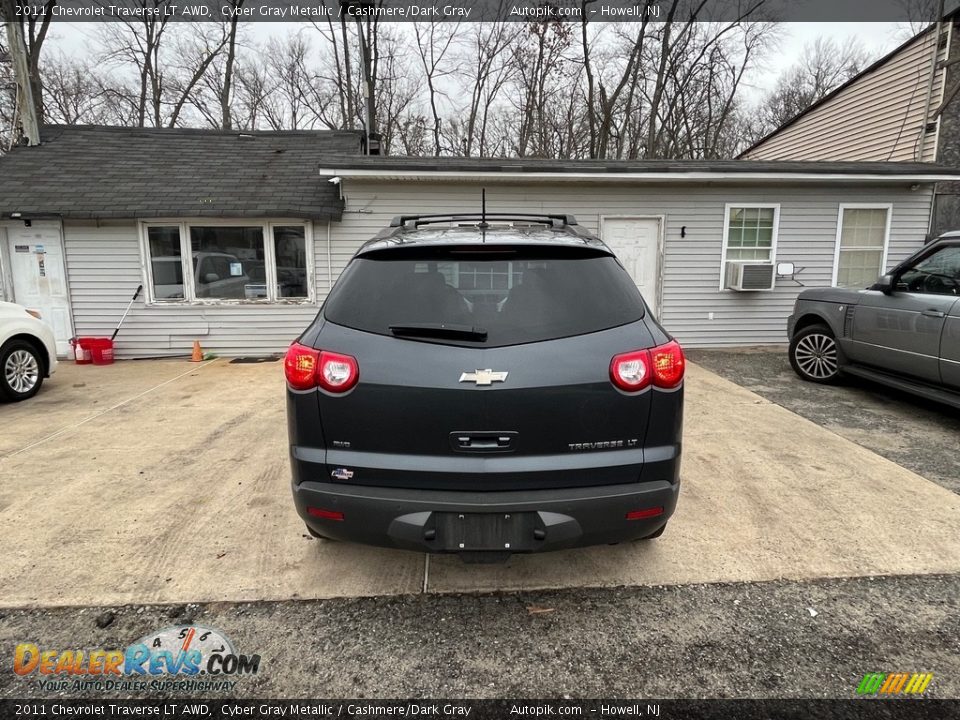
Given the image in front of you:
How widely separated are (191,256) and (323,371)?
8.01m

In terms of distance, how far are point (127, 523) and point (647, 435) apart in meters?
3.11

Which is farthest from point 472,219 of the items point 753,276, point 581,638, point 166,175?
point 166,175

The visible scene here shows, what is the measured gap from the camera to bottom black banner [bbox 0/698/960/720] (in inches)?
76.8

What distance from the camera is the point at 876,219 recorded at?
373 inches

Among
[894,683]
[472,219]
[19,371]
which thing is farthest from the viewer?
[19,371]

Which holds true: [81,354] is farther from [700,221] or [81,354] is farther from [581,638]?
[700,221]

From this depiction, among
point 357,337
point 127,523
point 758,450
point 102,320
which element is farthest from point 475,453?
point 102,320

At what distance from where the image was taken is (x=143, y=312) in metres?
8.94

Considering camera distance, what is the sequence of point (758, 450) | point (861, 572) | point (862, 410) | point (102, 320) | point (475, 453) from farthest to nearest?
1. point (102, 320)
2. point (862, 410)
3. point (758, 450)
4. point (861, 572)
5. point (475, 453)

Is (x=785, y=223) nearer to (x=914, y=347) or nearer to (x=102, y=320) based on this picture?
(x=914, y=347)

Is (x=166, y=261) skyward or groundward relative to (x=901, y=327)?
skyward

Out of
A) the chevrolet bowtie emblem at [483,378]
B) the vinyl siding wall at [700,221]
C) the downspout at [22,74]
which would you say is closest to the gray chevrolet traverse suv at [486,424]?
the chevrolet bowtie emblem at [483,378]

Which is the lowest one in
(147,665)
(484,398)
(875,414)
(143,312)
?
(147,665)

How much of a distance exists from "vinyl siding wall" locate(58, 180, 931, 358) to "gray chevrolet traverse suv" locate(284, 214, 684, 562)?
6.92 m
